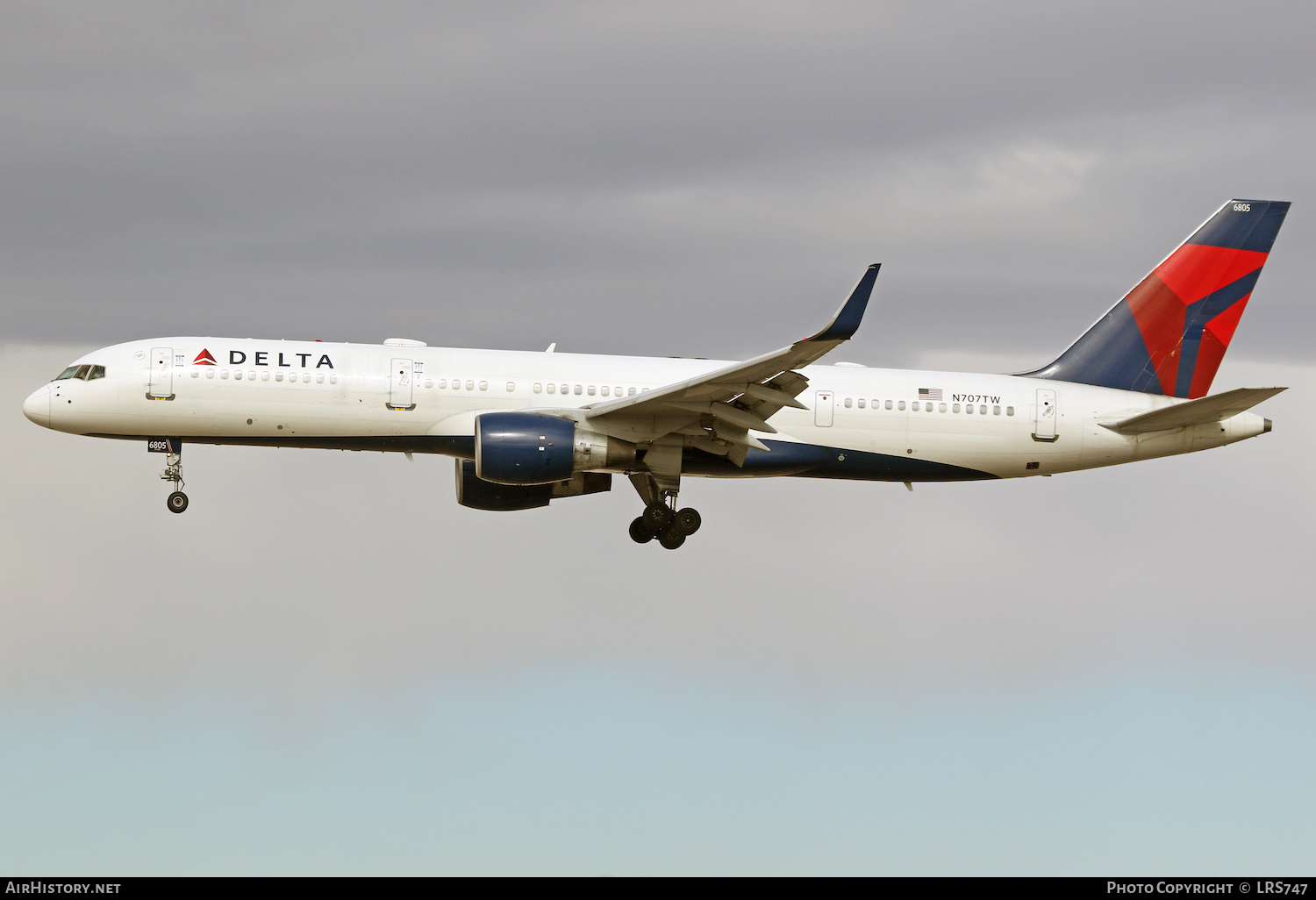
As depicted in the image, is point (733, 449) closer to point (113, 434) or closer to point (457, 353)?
point (457, 353)

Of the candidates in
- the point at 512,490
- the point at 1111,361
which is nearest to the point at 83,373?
the point at 512,490

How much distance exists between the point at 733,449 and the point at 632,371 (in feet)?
11.6

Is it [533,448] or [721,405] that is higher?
[721,405]

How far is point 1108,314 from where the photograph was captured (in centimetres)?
4272

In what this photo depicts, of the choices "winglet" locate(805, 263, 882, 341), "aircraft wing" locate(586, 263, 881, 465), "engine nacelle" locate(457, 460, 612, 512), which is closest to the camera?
"winglet" locate(805, 263, 882, 341)

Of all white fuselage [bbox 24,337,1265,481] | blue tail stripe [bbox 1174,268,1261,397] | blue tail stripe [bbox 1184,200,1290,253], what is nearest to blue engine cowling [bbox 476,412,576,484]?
white fuselage [bbox 24,337,1265,481]

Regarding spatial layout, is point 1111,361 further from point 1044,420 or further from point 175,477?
point 175,477

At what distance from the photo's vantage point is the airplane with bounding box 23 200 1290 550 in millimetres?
36094

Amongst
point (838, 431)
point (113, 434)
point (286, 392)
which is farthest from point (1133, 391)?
point (113, 434)

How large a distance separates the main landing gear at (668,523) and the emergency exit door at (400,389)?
295 inches

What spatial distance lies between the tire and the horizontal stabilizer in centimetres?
1211

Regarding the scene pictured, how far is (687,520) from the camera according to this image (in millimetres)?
39781

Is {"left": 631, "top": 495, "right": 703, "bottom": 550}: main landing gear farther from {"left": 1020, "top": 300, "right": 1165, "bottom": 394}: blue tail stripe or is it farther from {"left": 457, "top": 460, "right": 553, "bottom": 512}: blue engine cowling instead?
{"left": 1020, "top": 300, "right": 1165, "bottom": 394}: blue tail stripe

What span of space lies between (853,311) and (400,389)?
13.0 meters
